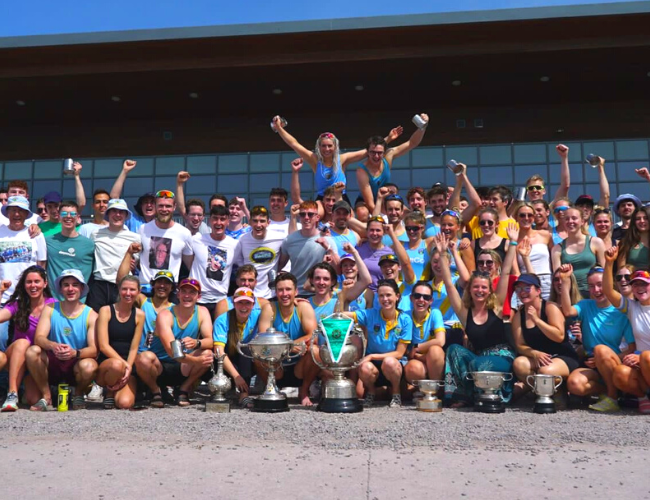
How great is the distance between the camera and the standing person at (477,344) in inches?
287

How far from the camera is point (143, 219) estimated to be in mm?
10141

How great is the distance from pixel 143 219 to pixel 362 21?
708cm

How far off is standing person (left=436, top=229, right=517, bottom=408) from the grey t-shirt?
1.75 m

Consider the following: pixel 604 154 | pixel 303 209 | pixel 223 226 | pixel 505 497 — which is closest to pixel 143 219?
pixel 223 226

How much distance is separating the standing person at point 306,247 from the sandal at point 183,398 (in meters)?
1.80

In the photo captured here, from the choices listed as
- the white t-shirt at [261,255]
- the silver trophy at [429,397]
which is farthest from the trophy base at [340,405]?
the white t-shirt at [261,255]

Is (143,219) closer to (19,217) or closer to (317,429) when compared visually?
(19,217)

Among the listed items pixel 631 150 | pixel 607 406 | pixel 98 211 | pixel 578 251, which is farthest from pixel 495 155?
pixel 607 406

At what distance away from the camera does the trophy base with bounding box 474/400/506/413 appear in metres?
6.69

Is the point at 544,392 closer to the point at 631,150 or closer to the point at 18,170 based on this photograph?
the point at 631,150

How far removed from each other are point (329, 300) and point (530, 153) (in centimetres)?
910

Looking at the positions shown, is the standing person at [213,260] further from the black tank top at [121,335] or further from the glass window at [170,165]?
the glass window at [170,165]

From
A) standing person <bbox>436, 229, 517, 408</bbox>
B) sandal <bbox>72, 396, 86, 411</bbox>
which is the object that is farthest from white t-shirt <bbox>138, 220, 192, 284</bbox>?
standing person <bbox>436, 229, 517, 408</bbox>

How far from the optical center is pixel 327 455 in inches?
186
